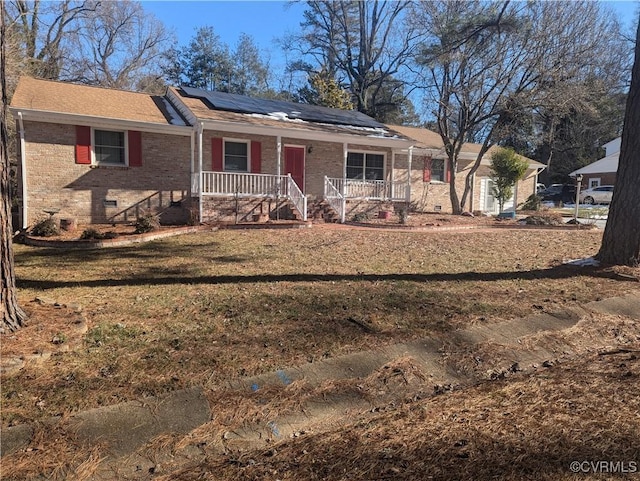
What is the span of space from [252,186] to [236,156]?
167 centimetres

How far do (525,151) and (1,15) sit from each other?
131ft

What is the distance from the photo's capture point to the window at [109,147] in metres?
13.2

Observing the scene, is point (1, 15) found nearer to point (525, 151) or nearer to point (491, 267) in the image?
point (491, 267)

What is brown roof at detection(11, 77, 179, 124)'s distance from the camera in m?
12.6

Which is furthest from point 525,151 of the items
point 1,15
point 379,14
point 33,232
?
point 1,15

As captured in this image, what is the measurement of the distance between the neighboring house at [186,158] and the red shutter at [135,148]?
30 millimetres

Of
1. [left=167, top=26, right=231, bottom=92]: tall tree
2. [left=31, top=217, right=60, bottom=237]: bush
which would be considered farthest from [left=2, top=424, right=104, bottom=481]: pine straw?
[left=167, top=26, right=231, bottom=92]: tall tree

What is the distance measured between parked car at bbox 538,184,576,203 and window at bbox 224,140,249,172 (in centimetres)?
3027

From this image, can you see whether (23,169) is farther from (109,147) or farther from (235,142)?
(235,142)

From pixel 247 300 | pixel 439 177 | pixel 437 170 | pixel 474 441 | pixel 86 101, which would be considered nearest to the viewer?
pixel 474 441

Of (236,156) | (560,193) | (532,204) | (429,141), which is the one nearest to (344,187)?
(236,156)

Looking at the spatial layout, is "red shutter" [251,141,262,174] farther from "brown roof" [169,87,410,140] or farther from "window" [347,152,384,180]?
"window" [347,152,384,180]

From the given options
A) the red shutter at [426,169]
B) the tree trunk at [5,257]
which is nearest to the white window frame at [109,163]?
the tree trunk at [5,257]

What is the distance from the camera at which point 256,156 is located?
15.6 m
